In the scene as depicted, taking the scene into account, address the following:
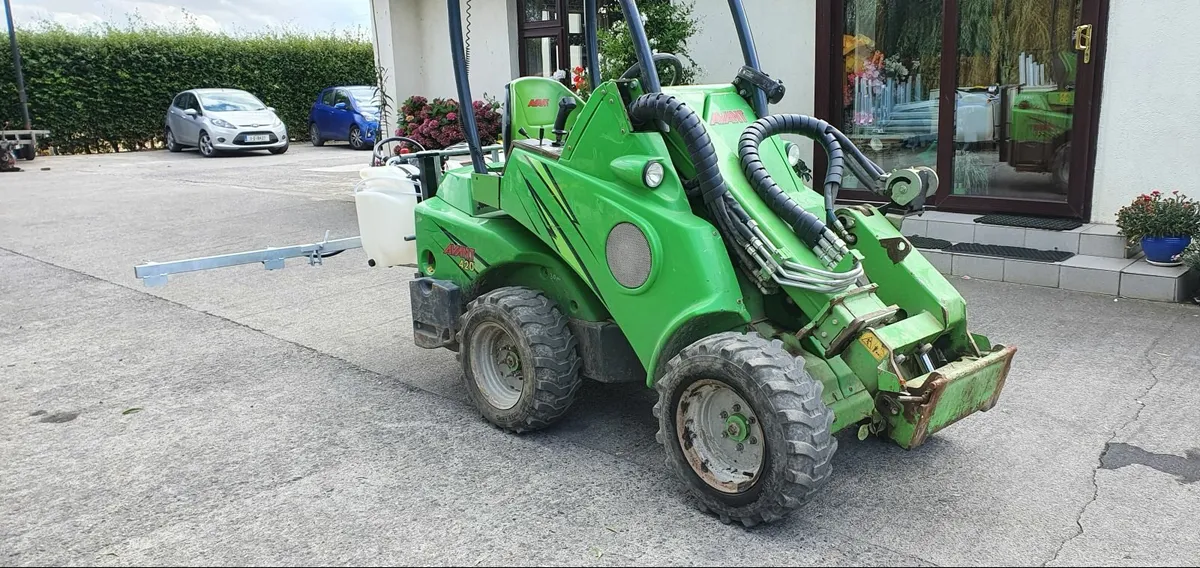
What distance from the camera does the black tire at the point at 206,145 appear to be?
68.9ft

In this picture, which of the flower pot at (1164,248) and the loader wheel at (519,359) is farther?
the flower pot at (1164,248)

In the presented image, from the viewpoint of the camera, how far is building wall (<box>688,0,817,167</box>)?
8.98 metres

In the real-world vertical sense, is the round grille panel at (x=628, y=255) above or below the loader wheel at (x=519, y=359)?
above

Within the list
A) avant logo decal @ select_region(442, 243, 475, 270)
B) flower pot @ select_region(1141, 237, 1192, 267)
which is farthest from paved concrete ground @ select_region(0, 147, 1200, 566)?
avant logo decal @ select_region(442, 243, 475, 270)

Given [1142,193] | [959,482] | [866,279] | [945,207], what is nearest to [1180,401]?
[959,482]

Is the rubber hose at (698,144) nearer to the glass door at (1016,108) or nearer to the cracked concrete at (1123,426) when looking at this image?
the cracked concrete at (1123,426)

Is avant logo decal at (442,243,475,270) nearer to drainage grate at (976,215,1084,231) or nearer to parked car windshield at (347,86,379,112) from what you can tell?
drainage grate at (976,215,1084,231)

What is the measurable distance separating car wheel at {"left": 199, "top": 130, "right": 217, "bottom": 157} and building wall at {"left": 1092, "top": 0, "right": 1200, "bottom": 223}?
18.8 meters

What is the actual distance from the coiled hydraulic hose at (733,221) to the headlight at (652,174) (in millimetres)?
140

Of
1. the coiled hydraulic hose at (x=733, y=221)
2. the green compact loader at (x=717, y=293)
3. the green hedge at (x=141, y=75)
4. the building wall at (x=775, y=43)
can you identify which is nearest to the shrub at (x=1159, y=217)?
the building wall at (x=775, y=43)

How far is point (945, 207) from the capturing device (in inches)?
326

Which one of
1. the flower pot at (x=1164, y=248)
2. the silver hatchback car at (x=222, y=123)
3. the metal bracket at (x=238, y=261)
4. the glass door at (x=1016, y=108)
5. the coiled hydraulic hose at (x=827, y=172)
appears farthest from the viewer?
the silver hatchback car at (x=222, y=123)

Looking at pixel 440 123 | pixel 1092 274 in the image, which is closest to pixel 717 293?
pixel 1092 274

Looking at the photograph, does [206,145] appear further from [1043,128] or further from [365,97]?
[1043,128]
